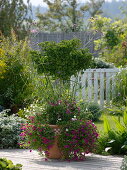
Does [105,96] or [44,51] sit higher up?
[44,51]

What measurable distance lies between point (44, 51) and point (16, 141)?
1.74 m

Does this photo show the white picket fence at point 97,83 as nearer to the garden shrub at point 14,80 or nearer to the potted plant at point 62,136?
the garden shrub at point 14,80

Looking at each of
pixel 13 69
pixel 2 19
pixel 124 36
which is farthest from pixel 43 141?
pixel 2 19

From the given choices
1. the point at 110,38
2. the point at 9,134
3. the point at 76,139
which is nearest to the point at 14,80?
the point at 9,134

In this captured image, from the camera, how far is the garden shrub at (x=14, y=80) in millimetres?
11250

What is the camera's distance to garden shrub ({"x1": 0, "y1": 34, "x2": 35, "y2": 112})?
11.2 metres

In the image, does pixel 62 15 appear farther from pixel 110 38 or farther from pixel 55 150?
pixel 55 150

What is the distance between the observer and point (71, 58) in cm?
699

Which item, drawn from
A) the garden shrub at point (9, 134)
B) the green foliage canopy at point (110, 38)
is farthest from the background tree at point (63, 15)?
the garden shrub at point (9, 134)

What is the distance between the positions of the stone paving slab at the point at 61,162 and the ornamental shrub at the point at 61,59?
137cm

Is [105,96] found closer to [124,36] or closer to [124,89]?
[124,89]

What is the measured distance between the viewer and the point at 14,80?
11547 millimetres

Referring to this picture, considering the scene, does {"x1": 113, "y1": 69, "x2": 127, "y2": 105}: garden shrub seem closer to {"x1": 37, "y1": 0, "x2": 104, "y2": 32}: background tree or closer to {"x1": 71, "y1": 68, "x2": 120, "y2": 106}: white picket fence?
{"x1": 71, "y1": 68, "x2": 120, "y2": 106}: white picket fence

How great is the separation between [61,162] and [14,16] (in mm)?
18125
